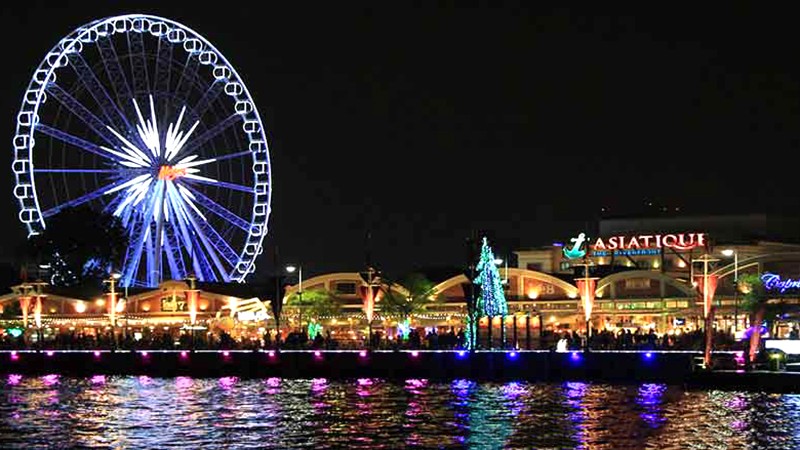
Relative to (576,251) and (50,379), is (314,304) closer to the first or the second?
(576,251)

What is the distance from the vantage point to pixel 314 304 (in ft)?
381

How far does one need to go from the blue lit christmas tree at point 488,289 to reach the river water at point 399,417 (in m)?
18.5

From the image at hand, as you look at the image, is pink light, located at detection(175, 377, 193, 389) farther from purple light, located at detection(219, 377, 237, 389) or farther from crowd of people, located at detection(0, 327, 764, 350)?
crowd of people, located at detection(0, 327, 764, 350)

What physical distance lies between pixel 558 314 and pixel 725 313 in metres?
12.8

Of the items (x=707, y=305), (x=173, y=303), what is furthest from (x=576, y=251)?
(x=707, y=305)

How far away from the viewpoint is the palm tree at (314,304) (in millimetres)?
116000

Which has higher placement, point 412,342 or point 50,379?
point 412,342

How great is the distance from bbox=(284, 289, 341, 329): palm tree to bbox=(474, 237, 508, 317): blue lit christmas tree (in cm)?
2037

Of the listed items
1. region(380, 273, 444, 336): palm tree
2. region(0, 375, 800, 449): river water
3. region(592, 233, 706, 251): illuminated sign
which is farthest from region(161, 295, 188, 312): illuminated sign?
region(0, 375, 800, 449): river water

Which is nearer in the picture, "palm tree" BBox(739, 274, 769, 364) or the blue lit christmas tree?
A: "palm tree" BBox(739, 274, 769, 364)

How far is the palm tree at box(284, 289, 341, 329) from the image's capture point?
381 feet

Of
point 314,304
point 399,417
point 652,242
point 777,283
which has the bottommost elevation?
point 399,417

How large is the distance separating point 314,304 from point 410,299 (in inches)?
280

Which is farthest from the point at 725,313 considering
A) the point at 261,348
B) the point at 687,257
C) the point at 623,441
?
the point at 623,441
